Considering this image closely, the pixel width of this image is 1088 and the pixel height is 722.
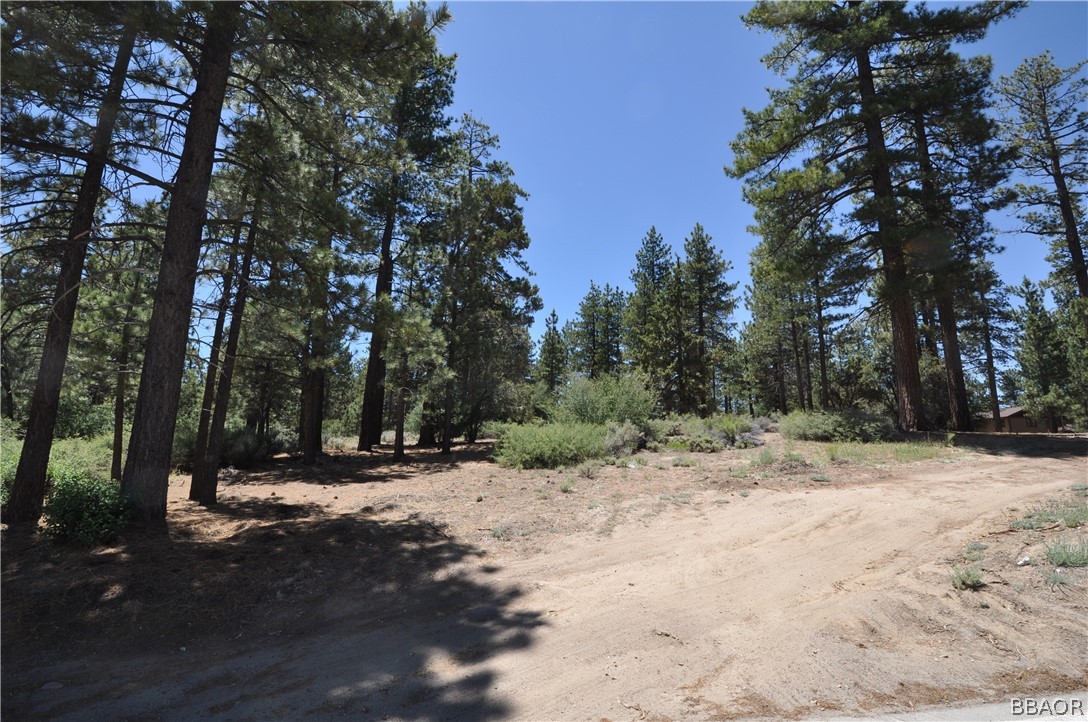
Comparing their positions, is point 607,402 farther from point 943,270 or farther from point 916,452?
point 943,270

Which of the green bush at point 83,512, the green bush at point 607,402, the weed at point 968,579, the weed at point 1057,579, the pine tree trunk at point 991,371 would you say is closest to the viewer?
the weed at point 1057,579

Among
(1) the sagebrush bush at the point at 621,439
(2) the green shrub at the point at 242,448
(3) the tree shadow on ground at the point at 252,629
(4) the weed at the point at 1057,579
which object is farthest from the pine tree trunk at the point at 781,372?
(3) the tree shadow on ground at the point at 252,629

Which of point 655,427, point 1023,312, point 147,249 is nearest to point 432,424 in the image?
point 655,427

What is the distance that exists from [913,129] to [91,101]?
70.8 feet

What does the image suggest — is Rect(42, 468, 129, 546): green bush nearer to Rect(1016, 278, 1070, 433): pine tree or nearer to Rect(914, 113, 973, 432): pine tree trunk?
Rect(914, 113, 973, 432): pine tree trunk

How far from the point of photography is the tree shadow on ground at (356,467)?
12648 mm

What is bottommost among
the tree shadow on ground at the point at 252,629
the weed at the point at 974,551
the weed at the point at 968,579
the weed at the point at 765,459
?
the tree shadow on ground at the point at 252,629

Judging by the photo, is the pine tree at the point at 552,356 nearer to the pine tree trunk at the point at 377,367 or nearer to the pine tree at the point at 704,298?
the pine tree at the point at 704,298

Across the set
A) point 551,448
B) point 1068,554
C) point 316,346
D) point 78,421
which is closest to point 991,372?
point 551,448

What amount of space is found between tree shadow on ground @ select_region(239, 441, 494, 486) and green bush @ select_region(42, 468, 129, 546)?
6.11 metres

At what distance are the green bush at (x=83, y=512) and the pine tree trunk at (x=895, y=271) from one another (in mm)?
16836

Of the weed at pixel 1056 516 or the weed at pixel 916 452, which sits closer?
the weed at pixel 1056 516

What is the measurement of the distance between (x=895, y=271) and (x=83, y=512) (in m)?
18.1

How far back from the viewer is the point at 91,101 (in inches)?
261
